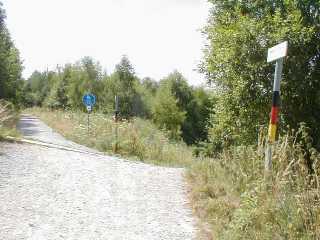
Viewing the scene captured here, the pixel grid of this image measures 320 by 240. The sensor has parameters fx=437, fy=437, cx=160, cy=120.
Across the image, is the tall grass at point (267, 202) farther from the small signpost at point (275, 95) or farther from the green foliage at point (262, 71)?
the green foliage at point (262, 71)

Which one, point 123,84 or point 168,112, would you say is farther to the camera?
point 168,112

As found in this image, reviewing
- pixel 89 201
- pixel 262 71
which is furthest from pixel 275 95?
pixel 262 71

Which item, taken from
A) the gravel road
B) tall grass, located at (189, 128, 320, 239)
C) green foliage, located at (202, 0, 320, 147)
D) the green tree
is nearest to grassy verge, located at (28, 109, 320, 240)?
tall grass, located at (189, 128, 320, 239)

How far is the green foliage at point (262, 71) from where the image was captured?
37.6 ft

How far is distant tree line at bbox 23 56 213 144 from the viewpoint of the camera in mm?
44469

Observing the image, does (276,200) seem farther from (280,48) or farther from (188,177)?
(188,177)

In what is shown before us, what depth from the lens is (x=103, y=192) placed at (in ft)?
24.3

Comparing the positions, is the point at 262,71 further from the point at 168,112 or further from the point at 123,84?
the point at 168,112

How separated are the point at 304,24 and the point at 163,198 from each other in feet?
25.9

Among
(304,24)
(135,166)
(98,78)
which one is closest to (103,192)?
(135,166)

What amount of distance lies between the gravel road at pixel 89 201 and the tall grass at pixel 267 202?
1.53ft

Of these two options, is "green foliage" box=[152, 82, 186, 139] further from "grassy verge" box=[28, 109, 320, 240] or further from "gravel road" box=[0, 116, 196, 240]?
"grassy verge" box=[28, 109, 320, 240]

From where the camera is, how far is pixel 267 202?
17.0 ft

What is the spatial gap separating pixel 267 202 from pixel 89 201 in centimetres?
291
